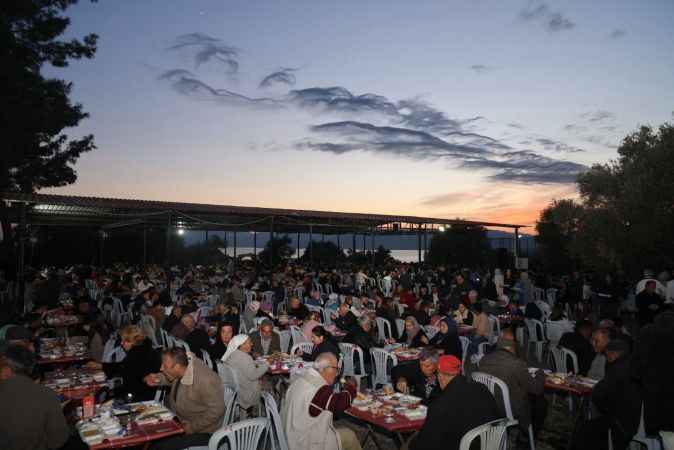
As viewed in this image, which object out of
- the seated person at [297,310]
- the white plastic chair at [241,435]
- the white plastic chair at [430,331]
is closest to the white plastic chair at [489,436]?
the white plastic chair at [241,435]

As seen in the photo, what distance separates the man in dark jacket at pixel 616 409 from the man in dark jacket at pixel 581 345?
220 centimetres

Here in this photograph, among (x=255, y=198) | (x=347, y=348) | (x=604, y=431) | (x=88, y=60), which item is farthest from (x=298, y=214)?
(x=255, y=198)

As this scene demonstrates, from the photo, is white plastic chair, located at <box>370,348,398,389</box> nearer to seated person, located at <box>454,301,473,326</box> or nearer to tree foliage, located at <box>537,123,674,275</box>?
seated person, located at <box>454,301,473,326</box>

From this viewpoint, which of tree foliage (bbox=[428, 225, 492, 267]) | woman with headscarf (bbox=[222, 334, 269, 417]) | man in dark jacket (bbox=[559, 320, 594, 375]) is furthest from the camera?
tree foliage (bbox=[428, 225, 492, 267])

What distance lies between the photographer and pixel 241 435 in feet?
11.9

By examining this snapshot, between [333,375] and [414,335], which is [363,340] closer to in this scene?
[414,335]

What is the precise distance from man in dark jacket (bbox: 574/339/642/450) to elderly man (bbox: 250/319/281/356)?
15.2 ft

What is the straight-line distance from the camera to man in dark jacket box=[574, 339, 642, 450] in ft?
14.1

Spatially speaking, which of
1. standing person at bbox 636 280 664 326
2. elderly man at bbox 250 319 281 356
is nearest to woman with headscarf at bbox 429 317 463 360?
elderly man at bbox 250 319 281 356

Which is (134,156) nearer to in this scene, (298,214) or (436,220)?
(298,214)

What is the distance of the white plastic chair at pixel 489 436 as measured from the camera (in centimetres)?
343

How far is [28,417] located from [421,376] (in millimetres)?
4342

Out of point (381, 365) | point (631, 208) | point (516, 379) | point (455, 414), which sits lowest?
point (381, 365)

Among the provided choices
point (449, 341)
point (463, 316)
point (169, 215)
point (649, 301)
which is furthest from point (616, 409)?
point (169, 215)
